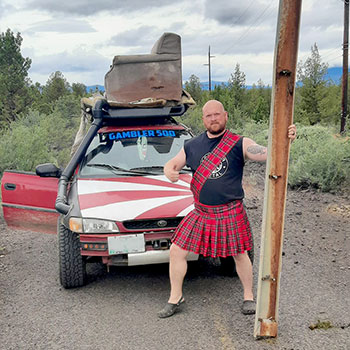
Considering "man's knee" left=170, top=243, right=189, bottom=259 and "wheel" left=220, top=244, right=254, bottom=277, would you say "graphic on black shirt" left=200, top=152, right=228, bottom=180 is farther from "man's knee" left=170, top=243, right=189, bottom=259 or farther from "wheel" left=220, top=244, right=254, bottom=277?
"wheel" left=220, top=244, right=254, bottom=277

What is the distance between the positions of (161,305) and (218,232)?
985 mm

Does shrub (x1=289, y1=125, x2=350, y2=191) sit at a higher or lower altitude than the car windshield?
lower

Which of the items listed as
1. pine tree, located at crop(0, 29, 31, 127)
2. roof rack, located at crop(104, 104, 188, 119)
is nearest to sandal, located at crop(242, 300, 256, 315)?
roof rack, located at crop(104, 104, 188, 119)

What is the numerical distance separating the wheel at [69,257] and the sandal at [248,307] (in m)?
1.70

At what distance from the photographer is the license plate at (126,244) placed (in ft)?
14.3

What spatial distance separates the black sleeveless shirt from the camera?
389 centimetres

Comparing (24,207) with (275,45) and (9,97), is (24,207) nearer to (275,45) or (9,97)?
(275,45)

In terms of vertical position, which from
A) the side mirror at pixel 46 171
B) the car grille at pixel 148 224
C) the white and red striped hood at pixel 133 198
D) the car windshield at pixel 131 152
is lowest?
the car grille at pixel 148 224

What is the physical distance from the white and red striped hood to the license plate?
0.59ft

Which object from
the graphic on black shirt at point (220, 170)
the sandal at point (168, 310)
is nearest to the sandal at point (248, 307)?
the sandal at point (168, 310)

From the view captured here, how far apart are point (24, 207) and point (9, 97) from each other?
86.8 feet

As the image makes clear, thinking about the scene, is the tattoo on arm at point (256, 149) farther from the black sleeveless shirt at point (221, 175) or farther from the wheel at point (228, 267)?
the wheel at point (228, 267)

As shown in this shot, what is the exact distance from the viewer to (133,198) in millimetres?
4684

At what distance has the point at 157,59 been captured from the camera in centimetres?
598
